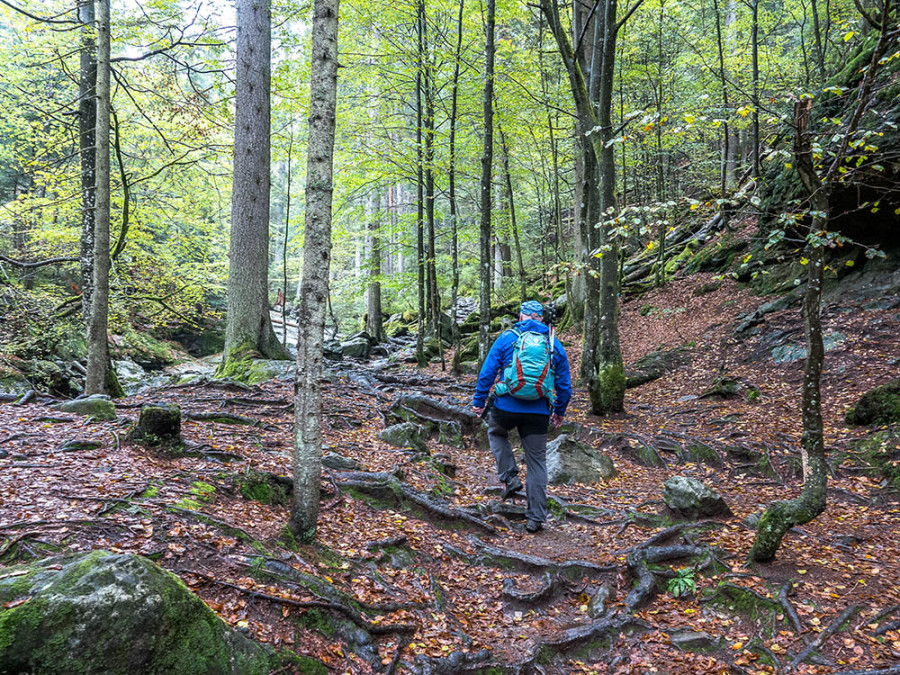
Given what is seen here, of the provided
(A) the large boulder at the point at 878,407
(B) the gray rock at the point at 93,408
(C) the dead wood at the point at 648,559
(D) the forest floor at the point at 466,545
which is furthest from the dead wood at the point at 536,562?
(B) the gray rock at the point at 93,408

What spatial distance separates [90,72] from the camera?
345 inches

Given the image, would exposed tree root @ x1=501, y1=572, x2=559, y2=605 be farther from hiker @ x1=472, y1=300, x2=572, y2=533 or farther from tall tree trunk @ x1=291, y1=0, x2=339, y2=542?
tall tree trunk @ x1=291, y1=0, x2=339, y2=542

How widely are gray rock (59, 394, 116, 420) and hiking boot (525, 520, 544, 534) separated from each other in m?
5.29

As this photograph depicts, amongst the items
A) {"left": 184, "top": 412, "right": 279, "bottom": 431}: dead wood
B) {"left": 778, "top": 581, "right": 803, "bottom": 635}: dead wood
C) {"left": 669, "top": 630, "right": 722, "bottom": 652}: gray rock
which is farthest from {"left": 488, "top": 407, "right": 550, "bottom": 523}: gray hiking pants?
{"left": 184, "top": 412, "right": 279, "bottom": 431}: dead wood

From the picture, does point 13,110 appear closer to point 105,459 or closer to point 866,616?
point 105,459

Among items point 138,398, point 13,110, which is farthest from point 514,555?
point 13,110

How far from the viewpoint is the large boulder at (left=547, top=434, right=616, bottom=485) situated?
7.02 m

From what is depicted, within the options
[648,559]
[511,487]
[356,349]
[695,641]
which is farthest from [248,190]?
[356,349]

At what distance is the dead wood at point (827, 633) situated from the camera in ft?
10.8

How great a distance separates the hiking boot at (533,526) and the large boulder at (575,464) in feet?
4.88

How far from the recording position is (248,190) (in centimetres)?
955

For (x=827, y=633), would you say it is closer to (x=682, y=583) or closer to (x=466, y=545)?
(x=682, y=583)

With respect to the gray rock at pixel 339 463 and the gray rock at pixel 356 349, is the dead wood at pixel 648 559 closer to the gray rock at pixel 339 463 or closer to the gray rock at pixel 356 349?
the gray rock at pixel 339 463

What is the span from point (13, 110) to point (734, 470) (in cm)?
1509
